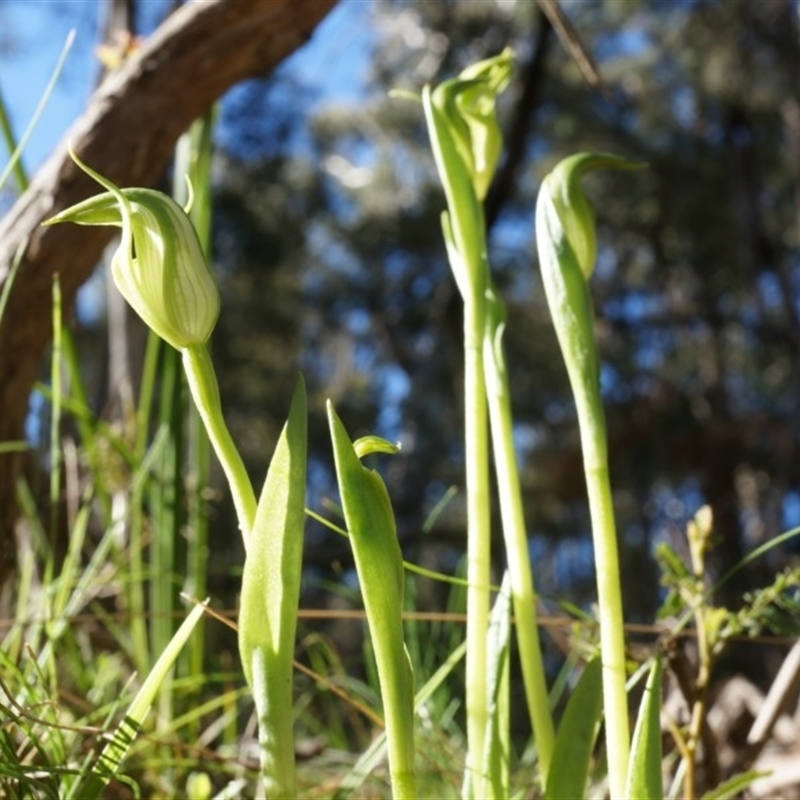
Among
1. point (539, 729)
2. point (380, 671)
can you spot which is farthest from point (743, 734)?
point (380, 671)

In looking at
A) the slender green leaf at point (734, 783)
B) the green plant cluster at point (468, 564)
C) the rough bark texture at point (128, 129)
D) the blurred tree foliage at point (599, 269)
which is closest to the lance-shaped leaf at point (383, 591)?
the green plant cluster at point (468, 564)

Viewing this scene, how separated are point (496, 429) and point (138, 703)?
169mm

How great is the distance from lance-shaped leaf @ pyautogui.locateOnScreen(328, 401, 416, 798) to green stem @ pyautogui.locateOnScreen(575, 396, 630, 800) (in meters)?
0.07

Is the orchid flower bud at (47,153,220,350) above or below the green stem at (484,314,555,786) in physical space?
above

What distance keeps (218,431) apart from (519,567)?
0.14 meters

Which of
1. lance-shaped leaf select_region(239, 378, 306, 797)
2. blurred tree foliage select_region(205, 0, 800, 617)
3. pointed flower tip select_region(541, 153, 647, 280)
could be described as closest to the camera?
lance-shaped leaf select_region(239, 378, 306, 797)

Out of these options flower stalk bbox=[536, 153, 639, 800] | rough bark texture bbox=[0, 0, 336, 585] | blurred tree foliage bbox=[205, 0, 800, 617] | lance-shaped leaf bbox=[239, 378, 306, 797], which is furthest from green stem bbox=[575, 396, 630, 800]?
blurred tree foliage bbox=[205, 0, 800, 617]

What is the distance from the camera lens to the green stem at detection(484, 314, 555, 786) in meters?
0.39

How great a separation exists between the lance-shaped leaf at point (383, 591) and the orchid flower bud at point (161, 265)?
0.16 feet

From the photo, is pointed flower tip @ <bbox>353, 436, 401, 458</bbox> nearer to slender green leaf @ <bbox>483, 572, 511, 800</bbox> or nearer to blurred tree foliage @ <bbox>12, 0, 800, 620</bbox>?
slender green leaf @ <bbox>483, 572, 511, 800</bbox>

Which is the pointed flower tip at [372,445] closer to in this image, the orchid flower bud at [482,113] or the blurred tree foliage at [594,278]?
the orchid flower bud at [482,113]

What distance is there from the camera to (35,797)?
345 millimetres

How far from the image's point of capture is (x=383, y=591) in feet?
0.96

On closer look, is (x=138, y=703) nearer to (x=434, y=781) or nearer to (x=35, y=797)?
(x=35, y=797)
